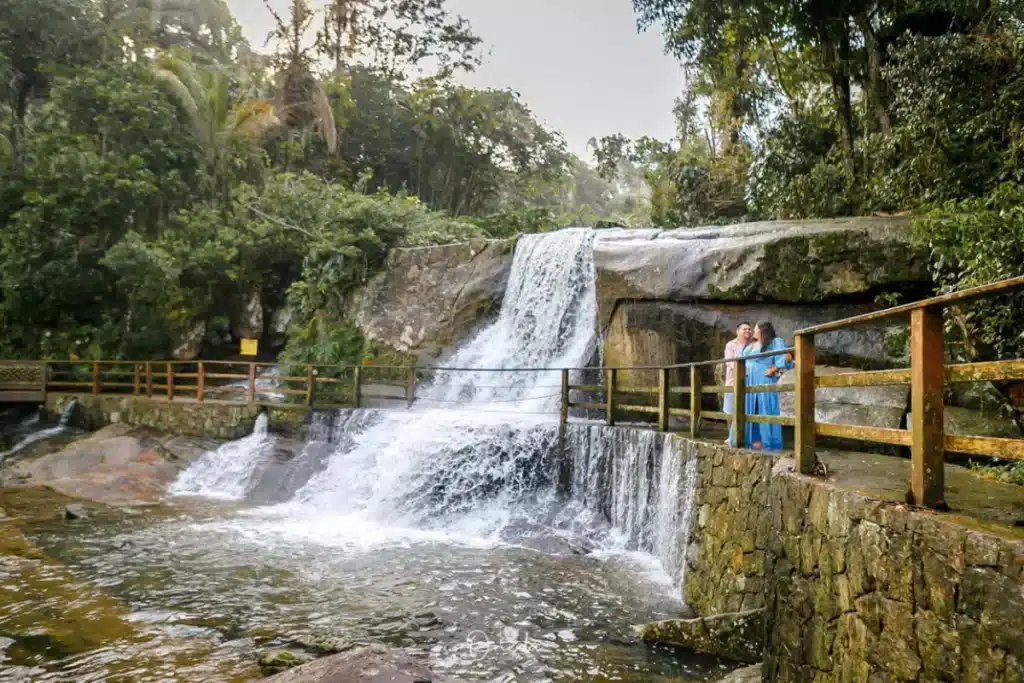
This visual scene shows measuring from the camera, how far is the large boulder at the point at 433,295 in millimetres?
15906

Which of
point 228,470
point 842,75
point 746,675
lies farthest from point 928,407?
point 842,75

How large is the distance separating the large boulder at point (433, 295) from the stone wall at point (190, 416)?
11.8ft

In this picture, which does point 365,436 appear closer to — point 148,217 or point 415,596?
point 415,596

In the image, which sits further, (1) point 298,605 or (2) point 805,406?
(1) point 298,605

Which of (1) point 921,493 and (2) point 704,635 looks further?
(2) point 704,635

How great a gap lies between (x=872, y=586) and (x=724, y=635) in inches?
93.1

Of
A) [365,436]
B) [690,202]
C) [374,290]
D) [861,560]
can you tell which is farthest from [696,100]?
[861,560]

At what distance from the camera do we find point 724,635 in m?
5.35

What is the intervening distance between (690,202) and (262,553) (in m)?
14.6

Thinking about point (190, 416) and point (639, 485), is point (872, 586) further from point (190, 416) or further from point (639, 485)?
point (190, 416)

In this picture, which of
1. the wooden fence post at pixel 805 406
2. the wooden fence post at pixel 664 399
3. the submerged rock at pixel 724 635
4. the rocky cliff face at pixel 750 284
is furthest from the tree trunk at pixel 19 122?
the wooden fence post at pixel 805 406

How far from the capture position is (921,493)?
3061 millimetres

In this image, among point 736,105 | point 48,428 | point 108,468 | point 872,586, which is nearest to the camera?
point 872,586

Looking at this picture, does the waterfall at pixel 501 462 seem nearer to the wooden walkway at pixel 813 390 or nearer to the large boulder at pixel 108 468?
the wooden walkway at pixel 813 390
